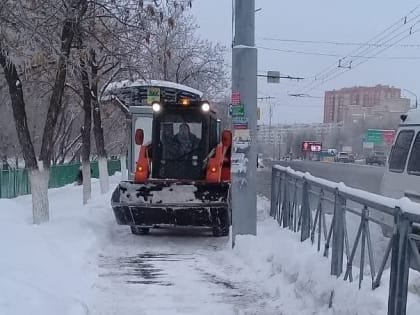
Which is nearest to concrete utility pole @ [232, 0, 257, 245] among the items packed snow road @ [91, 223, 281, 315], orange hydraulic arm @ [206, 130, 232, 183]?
packed snow road @ [91, 223, 281, 315]

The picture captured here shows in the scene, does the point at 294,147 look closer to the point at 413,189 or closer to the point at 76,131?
the point at 76,131

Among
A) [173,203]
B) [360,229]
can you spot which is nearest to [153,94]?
[173,203]

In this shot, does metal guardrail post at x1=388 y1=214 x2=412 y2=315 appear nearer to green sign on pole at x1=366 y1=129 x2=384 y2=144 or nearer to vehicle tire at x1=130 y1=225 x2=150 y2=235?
vehicle tire at x1=130 y1=225 x2=150 y2=235

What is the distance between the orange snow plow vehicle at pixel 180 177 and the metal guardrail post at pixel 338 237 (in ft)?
16.0

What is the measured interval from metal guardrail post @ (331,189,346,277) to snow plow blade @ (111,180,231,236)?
16.0ft

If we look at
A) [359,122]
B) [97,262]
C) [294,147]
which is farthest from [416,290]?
[294,147]

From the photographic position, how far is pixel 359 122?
83.2 metres

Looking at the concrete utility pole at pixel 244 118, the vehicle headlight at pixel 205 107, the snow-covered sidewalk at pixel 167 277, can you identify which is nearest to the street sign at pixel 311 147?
the vehicle headlight at pixel 205 107

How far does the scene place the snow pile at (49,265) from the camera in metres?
6.11

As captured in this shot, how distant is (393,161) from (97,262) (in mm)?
5305

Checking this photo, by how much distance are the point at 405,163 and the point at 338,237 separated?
4137mm

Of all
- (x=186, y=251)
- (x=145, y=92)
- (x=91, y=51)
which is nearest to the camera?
(x=186, y=251)

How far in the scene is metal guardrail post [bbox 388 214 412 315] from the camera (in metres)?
4.71

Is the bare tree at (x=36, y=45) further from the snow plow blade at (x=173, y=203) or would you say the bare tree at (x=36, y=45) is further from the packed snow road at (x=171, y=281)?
the packed snow road at (x=171, y=281)
